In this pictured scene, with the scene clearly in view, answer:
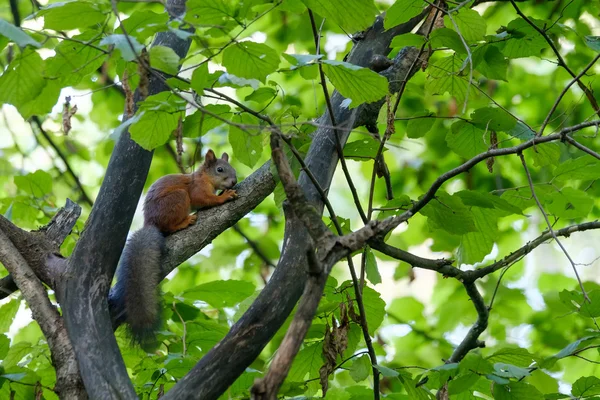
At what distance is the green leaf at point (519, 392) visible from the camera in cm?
186

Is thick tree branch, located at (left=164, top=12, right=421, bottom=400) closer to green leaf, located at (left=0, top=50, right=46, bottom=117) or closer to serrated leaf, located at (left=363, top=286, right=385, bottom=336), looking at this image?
serrated leaf, located at (left=363, top=286, right=385, bottom=336)

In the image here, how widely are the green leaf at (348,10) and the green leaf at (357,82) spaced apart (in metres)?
0.11

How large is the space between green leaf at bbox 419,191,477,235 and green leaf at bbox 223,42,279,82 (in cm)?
61

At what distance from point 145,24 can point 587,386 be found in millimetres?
1537

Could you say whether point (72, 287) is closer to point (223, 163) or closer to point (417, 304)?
point (223, 163)

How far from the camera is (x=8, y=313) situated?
8.50 feet

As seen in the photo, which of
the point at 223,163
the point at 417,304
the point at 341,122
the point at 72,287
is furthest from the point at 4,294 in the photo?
the point at 417,304

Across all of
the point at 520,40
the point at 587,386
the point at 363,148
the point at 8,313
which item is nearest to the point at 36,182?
the point at 8,313

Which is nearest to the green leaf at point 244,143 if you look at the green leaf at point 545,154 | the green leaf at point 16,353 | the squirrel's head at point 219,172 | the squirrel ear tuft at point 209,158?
the green leaf at point 545,154

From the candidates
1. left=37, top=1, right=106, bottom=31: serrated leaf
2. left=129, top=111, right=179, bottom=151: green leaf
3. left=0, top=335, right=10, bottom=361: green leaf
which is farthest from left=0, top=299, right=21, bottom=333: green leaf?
left=37, top=1, right=106, bottom=31: serrated leaf

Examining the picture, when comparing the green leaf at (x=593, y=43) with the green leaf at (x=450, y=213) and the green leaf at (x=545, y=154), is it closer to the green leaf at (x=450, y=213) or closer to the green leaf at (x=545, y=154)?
the green leaf at (x=545, y=154)

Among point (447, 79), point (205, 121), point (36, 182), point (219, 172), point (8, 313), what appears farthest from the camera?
point (219, 172)

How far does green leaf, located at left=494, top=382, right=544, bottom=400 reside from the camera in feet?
6.12

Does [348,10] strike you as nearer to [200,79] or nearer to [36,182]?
[200,79]
